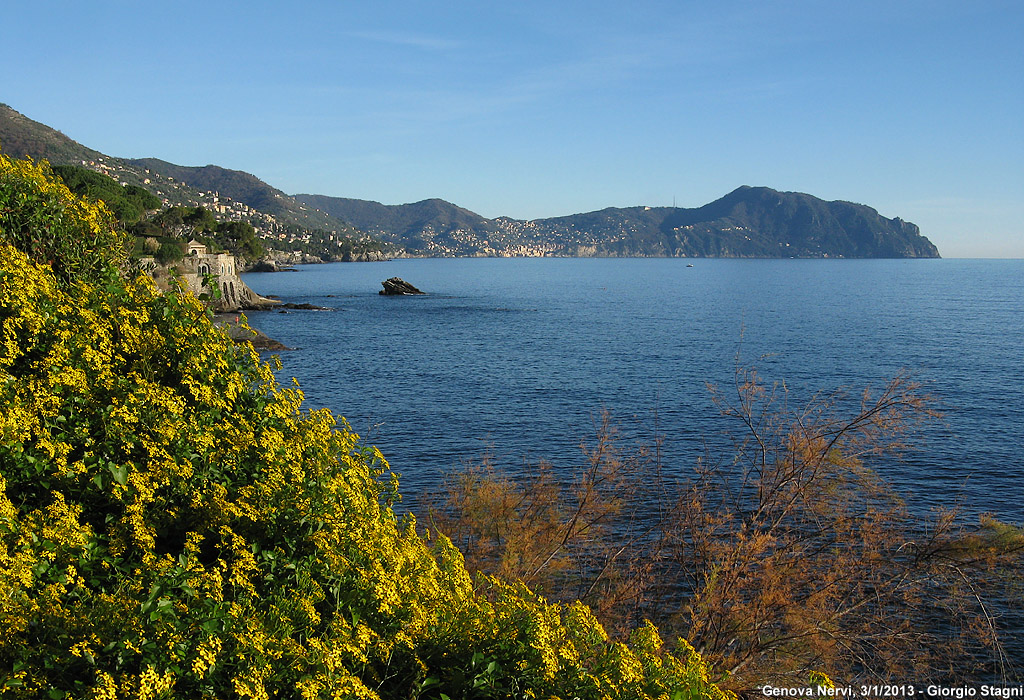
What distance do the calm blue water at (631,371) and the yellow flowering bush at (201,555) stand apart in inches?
819

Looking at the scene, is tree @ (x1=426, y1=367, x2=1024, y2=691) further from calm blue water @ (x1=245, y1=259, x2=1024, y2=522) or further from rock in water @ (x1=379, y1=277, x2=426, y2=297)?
rock in water @ (x1=379, y1=277, x2=426, y2=297)

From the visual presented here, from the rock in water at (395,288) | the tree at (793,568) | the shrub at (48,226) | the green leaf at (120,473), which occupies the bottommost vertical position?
the tree at (793,568)

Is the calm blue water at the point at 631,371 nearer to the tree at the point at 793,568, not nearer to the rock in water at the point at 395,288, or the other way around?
the tree at the point at 793,568

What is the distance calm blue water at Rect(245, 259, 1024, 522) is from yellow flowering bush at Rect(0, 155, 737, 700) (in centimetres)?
2079

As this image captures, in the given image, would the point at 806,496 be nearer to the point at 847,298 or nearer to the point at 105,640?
the point at 105,640

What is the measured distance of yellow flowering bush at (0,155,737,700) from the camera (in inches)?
237

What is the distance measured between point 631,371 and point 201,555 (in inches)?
1978

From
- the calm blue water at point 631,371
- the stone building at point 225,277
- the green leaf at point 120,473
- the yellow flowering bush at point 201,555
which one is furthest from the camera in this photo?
the stone building at point 225,277

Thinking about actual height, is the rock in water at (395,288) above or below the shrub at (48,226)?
below

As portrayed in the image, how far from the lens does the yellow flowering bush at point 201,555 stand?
6008 millimetres

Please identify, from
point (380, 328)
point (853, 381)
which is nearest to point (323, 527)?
point (853, 381)

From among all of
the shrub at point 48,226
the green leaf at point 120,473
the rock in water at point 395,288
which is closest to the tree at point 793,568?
the green leaf at point 120,473

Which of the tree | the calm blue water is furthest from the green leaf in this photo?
the calm blue water

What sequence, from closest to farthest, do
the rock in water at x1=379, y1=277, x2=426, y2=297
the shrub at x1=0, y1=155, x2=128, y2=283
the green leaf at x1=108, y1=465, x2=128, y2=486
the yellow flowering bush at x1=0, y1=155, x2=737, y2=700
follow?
the yellow flowering bush at x1=0, y1=155, x2=737, y2=700 < the green leaf at x1=108, y1=465, x2=128, y2=486 < the shrub at x1=0, y1=155, x2=128, y2=283 < the rock in water at x1=379, y1=277, x2=426, y2=297
